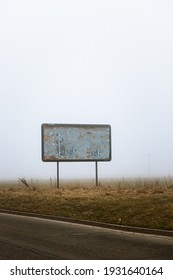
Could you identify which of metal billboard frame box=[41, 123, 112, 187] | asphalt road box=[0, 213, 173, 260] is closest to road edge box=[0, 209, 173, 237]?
asphalt road box=[0, 213, 173, 260]

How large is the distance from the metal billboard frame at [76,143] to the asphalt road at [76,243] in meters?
19.6

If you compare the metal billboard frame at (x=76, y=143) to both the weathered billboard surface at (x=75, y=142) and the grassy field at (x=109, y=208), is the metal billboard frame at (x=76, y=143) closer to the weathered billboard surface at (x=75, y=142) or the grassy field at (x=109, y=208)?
the weathered billboard surface at (x=75, y=142)

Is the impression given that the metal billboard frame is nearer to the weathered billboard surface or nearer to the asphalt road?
the weathered billboard surface

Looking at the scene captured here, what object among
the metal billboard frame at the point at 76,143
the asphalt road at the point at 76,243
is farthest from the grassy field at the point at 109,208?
the metal billboard frame at the point at 76,143

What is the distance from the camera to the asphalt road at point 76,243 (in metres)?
10.9

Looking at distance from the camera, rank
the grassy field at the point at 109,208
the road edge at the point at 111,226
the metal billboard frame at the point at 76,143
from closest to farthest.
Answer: the road edge at the point at 111,226 < the grassy field at the point at 109,208 < the metal billboard frame at the point at 76,143

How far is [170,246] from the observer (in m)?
12.2

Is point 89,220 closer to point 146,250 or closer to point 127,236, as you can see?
point 127,236

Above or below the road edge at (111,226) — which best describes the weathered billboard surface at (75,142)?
above

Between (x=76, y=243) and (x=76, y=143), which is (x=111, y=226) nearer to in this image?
(x=76, y=243)

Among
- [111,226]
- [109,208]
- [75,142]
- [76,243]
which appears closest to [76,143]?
[75,142]

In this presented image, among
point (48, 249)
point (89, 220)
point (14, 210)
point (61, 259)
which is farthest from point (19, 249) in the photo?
point (14, 210)

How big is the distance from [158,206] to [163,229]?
3.83 meters

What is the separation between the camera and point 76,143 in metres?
37.5
